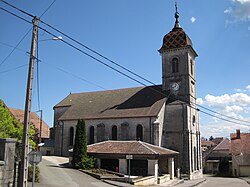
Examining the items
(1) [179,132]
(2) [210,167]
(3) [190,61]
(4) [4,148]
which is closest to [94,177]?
(4) [4,148]

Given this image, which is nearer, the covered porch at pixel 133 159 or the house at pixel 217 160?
the covered porch at pixel 133 159

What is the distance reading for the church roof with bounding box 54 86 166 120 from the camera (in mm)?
36406

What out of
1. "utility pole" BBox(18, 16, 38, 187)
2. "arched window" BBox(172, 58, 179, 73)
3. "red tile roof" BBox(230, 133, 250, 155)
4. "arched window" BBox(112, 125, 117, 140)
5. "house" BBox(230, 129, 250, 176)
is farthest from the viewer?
"red tile roof" BBox(230, 133, 250, 155)

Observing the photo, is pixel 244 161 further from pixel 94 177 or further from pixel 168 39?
pixel 94 177

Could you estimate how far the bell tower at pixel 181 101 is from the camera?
115ft

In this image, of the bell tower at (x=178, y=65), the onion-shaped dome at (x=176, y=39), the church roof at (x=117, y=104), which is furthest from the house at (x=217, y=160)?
the onion-shaped dome at (x=176, y=39)

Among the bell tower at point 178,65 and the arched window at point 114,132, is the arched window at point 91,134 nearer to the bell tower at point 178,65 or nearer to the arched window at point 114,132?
the arched window at point 114,132

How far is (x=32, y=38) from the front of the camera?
12.2 metres

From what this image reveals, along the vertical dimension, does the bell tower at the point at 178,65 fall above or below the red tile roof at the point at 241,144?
above

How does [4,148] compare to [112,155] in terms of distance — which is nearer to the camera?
[4,148]

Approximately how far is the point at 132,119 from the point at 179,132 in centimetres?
643

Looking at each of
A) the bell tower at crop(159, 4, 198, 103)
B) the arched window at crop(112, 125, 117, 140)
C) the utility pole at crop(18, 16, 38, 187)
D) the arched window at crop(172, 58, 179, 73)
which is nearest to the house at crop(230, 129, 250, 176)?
the bell tower at crop(159, 4, 198, 103)

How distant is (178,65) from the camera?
39.1 metres

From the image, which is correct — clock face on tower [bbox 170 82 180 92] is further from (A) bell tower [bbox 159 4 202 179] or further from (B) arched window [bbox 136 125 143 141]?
(B) arched window [bbox 136 125 143 141]
